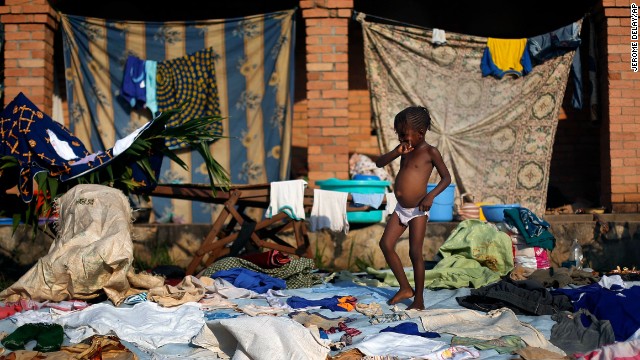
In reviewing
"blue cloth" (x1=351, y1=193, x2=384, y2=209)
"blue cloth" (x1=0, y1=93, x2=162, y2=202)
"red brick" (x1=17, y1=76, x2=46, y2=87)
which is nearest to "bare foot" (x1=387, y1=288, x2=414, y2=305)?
"blue cloth" (x1=351, y1=193, x2=384, y2=209)

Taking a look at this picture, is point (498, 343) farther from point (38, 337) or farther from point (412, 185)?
point (38, 337)

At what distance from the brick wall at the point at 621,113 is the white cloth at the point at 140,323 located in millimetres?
6017

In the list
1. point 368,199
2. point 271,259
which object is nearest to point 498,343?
point 271,259

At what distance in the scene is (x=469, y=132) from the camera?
973 cm

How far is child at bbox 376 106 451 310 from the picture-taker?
5.84 metres

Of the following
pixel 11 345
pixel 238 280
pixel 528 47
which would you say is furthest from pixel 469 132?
pixel 11 345

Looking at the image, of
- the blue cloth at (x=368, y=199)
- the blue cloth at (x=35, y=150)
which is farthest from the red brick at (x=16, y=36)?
the blue cloth at (x=368, y=199)

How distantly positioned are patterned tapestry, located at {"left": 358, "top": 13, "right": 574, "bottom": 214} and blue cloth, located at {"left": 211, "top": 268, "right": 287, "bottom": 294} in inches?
130

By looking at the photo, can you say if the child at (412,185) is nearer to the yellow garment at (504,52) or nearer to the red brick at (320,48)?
the red brick at (320,48)

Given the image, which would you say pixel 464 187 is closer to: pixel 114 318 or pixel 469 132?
pixel 469 132

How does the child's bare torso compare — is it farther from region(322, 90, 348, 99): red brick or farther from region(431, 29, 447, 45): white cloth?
region(431, 29, 447, 45): white cloth

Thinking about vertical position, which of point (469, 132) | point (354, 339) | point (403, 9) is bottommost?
point (354, 339)

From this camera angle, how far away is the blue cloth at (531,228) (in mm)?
7785

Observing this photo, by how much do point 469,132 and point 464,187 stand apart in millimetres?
739
